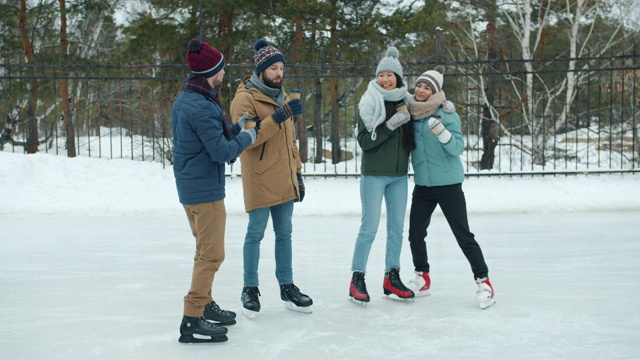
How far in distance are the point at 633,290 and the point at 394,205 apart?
1929 millimetres

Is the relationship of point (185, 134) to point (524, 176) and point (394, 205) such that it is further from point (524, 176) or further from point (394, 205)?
point (524, 176)

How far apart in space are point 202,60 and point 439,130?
5.37ft

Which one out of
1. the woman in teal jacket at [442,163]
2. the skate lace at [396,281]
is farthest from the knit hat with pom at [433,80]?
the skate lace at [396,281]

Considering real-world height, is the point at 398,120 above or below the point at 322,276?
above

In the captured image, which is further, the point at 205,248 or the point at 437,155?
the point at 437,155

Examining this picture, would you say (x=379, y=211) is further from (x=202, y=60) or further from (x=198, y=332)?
(x=202, y=60)

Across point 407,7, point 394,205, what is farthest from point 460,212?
point 407,7

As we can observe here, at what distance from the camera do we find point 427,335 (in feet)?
14.4

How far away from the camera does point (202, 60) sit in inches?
162

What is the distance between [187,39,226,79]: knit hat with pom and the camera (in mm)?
4121

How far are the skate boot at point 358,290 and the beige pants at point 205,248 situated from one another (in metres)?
1.20

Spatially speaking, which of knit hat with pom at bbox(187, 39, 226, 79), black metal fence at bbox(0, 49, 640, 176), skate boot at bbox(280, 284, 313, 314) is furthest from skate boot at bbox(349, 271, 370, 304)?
black metal fence at bbox(0, 49, 640, 176)

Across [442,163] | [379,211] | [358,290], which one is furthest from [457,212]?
[358,290]

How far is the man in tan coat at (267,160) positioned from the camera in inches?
182
